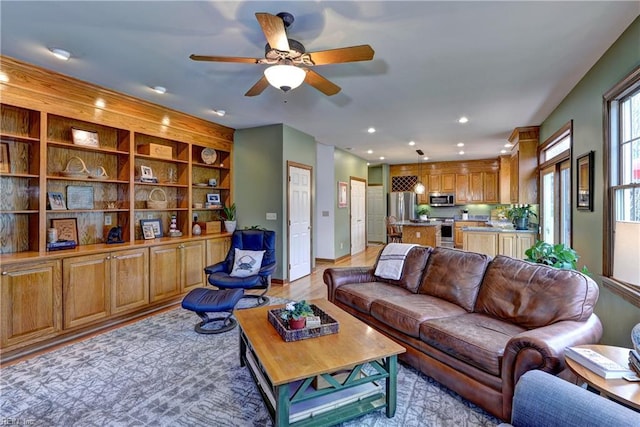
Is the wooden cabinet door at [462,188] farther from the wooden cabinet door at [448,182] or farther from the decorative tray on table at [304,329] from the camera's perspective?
the decorative tray on table at [304,329]

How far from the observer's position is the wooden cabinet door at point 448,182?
30.5ft

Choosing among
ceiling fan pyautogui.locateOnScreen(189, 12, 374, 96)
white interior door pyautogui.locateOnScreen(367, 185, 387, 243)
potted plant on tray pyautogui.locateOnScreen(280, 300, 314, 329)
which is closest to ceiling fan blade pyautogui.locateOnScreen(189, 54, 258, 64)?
ceiling fan pyautogui.locateOnScreen(189, 12, 374, 96)

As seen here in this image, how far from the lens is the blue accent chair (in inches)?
151

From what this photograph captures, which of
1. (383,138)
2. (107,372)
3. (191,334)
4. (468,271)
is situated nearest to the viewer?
(107,372)

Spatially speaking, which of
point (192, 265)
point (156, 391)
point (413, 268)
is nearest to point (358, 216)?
point (192, 265)

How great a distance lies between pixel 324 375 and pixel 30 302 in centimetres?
285

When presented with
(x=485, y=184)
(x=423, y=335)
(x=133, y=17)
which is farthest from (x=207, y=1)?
(x=485, y=184)

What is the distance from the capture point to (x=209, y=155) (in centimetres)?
520

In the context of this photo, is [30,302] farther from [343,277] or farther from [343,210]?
[343,210]

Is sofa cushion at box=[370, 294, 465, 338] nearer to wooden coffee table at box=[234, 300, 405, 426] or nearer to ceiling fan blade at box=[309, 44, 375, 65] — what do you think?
wooden coffee table at box=[234, 300, 405, 426]

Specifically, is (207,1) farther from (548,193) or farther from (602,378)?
(548,193)

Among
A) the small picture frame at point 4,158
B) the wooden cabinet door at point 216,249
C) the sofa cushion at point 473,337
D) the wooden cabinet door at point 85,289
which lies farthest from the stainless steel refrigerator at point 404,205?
the small picture frame at point 4,158

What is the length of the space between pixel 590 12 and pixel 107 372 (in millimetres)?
4432

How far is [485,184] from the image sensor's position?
8.92 metres
